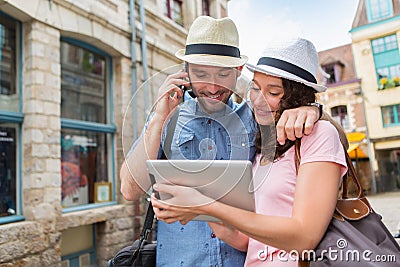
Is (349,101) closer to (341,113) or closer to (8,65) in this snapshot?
(341,113)

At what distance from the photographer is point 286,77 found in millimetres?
953

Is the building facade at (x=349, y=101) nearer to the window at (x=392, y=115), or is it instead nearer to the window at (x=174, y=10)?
the window at (x=392, y=115)

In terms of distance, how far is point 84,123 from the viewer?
14.1ft

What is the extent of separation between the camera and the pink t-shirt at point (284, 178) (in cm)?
84

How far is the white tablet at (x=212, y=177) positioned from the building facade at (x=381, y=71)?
8.24ft

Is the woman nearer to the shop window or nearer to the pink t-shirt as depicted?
the pink t-shirt

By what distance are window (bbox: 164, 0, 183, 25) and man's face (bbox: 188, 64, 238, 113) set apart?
533 centimetres

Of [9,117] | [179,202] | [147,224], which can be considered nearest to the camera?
[179,202]

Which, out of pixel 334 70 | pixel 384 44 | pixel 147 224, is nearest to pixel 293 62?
pixel 147 224

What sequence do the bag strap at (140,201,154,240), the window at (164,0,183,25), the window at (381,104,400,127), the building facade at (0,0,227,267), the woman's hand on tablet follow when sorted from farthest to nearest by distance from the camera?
the window at (164,0,183,25), the building facade at (0,0,227,267), the window at (381,104,400,127), the bag strap at (140,201,154,240), the woman's hand on tablet

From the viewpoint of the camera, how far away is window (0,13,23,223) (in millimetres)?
3463

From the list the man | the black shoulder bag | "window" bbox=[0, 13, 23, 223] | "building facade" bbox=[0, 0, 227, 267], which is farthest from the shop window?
the man

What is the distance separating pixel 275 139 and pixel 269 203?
0.59 ft

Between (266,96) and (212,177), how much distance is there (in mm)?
345
